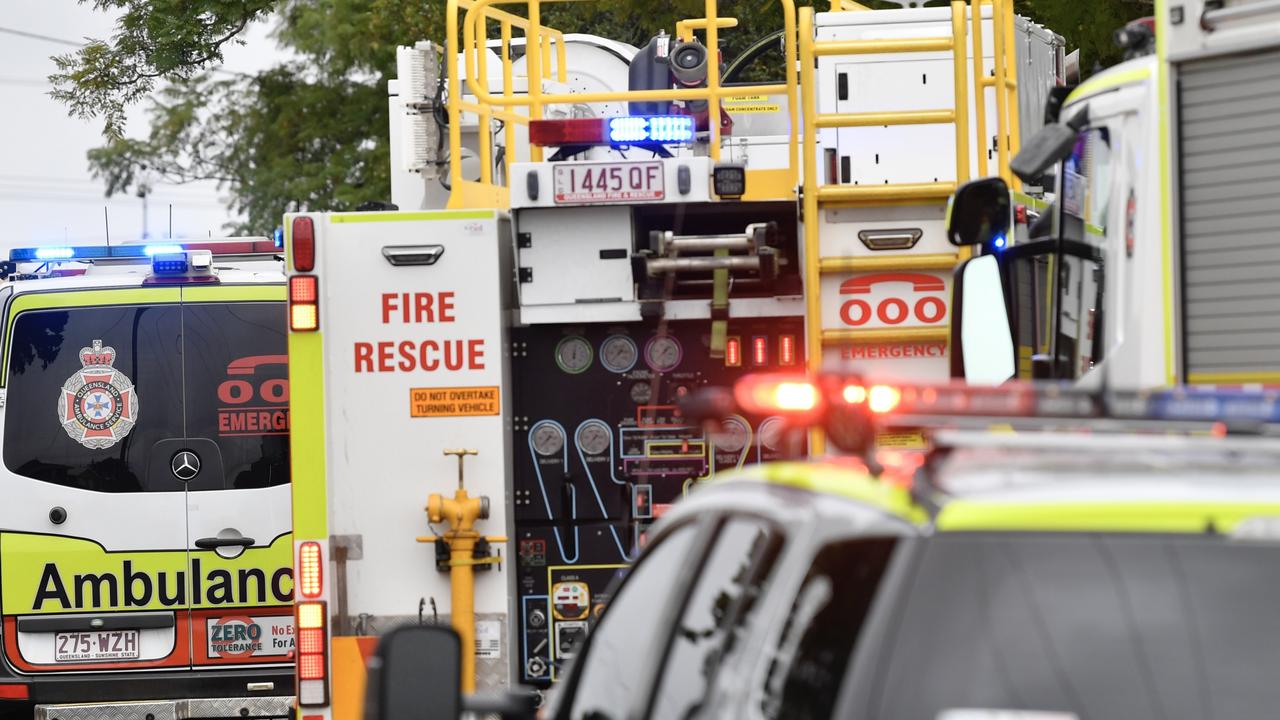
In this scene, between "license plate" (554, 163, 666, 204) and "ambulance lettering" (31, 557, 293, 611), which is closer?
"license plate" (554, 163, 666, 204)

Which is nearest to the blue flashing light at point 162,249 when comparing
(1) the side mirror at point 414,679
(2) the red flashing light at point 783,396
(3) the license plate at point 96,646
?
(3) the license plate at point 96,646

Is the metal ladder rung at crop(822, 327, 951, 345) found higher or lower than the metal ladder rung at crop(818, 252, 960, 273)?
lower

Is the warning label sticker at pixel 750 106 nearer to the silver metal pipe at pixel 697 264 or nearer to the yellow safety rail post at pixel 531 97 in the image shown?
the yellow safety rail post at pixel 531 97

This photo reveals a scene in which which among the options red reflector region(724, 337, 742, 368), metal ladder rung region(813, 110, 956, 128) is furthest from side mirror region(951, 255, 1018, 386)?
red reflector region(724, 337, 742, 368)

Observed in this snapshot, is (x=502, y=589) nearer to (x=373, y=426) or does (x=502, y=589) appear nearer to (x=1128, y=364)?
(x=373, y=426)

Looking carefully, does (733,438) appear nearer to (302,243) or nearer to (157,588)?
(302,243)

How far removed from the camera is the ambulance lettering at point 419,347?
7934 millimetres

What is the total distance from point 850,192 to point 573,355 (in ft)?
4.23

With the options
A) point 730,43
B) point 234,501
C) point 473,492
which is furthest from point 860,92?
point 730,43

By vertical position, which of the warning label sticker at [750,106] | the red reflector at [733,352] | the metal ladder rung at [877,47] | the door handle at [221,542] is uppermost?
the warning label sticker at [750,106]

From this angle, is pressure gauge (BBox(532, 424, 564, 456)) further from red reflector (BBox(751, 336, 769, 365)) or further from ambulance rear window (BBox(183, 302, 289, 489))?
ambulance rear window (BBox(183, 302, 289, 489))

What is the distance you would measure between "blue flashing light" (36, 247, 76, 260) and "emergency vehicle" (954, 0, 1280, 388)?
17.5 ft

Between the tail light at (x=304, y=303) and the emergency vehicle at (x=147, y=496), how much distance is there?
80.6 inches

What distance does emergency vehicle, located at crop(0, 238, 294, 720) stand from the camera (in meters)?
9.63
